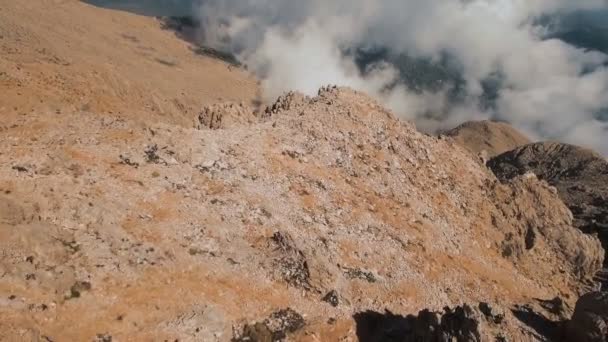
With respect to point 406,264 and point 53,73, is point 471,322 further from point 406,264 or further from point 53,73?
point 53,73

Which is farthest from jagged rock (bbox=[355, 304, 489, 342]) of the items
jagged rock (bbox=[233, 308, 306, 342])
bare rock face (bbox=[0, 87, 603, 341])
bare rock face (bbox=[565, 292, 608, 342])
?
bare rock face (bbox=[565, 292, 608, 342])

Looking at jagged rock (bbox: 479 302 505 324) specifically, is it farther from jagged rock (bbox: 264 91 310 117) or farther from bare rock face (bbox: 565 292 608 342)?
jagged rock (bbox: 264 91 310 117)

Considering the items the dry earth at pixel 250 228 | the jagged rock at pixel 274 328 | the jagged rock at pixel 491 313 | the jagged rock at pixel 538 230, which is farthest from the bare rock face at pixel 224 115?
the jagged rock at pixel 491 313

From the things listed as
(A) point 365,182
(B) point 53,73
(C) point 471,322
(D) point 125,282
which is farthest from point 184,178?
(B) point 53,73

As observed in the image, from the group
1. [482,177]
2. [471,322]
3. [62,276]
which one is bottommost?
[62,276]

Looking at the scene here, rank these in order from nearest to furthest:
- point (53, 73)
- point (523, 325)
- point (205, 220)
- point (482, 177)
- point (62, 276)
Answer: point (62, 276)
point (205, 220)
point (523, 325)
point (482, 177)
point (53, 73)

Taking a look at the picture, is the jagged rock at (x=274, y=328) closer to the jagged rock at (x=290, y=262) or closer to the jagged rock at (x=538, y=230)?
the jagged rock at (x=290, y=262)
